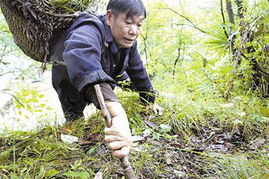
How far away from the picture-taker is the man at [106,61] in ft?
5.41

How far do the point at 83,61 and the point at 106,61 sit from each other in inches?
28.4

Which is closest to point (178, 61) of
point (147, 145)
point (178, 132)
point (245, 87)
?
point (245, 87)

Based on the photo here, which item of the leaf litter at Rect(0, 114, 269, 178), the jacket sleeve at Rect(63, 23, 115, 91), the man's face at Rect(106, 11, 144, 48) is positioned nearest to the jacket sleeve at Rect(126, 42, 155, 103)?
the leaf litter at Rect(0, 114, 269, 178)

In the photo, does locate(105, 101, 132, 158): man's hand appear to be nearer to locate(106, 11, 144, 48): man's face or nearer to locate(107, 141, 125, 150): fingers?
locate(107, 141, 125, 150): fingers

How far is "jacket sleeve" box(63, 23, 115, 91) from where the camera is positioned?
168 centimetres

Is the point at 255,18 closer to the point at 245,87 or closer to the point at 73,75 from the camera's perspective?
the point at 245,87

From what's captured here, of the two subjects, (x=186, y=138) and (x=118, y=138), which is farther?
(x=186, y=138)

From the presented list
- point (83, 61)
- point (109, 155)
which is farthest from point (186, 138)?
point (83, 61)

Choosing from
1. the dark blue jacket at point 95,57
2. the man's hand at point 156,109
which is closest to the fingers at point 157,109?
the man's hand at point 156,109

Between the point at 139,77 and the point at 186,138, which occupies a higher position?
the point at 139,77

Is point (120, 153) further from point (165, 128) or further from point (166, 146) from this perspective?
point (165, 128)

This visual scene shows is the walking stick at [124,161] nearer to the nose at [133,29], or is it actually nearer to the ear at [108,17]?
the nose at [133,29]

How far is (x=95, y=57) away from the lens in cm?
184

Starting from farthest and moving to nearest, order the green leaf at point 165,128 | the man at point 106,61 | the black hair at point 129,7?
1. the green leaf at point 165,128
2. the black hair at point 129,7
3. the man at point 106,61
